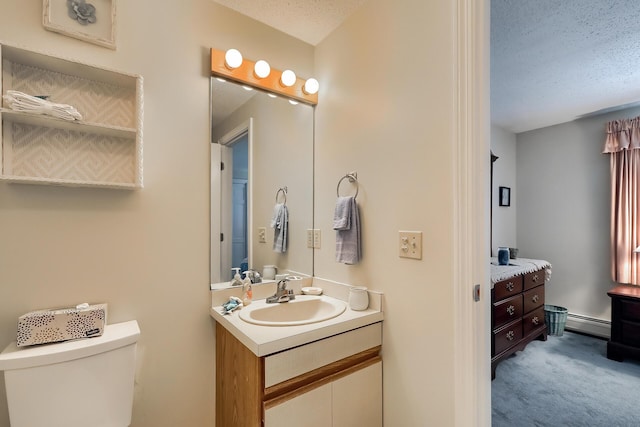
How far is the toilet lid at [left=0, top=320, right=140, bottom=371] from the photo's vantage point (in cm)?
A: 93

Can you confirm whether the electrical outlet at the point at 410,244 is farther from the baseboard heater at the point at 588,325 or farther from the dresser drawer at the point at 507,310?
the baseboard heater at the point at 588,325

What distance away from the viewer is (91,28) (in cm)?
121

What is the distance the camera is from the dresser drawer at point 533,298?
107 inches

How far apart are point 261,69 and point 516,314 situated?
288cm

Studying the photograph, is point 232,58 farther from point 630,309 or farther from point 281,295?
point 630,309

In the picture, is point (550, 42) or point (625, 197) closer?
point (550, 42)

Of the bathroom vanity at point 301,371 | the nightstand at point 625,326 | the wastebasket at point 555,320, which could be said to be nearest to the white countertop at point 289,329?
the bathroom vanity at point 301,371

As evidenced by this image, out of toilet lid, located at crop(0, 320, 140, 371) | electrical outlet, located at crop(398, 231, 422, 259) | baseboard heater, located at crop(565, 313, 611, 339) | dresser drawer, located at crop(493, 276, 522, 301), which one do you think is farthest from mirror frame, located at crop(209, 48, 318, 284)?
baseboard heater, located at crop(565, 313, 611, 339)

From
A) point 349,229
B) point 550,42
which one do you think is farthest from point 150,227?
point 550,42

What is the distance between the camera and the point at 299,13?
1.60m

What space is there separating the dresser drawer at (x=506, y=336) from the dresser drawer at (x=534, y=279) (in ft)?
1.19

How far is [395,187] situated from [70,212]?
140 cm

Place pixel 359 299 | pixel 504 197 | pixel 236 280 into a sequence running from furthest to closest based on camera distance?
pixel 504 197
pixel 236 280
pixel 359 299

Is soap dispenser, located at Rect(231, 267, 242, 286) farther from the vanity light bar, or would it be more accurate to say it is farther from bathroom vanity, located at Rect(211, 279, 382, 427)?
the vanity light bar
